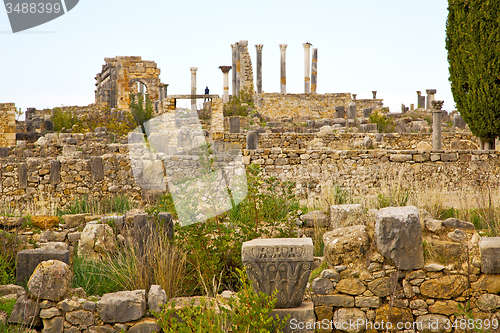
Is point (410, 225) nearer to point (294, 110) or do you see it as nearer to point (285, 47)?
point (294, 110)

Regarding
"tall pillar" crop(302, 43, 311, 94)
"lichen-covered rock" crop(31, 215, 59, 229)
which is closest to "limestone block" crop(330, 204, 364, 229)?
"lichen-covered rock" crop(31, 215, 59, 229)

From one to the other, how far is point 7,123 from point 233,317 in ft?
61.6

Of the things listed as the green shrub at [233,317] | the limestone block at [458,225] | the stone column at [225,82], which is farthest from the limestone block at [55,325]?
the stone column at [225,82]

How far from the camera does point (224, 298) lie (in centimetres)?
439

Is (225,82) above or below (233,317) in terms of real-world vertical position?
above

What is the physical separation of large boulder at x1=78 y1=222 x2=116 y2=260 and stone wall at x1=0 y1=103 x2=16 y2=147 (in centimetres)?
1506

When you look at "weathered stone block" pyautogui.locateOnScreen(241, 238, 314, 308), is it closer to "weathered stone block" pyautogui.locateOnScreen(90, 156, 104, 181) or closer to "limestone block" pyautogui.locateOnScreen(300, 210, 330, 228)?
"limestone block" pyautogui.locateOnScreen(300, 210, 330, 228)

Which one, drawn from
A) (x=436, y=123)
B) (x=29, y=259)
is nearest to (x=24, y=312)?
(x=29, y=259)

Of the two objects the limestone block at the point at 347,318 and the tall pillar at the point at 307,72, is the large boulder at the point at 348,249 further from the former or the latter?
the tall pillar at the point at 307,72

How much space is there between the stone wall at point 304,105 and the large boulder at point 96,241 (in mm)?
23965

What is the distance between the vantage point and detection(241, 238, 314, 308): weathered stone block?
162 inches

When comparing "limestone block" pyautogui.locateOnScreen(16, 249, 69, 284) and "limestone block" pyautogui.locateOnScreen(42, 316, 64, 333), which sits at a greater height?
"limestone block" pyautogui.locateOnScreen(16, 249, 69, 284)

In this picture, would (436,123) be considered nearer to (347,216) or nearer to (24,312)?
(347,216)

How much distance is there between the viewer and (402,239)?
4293 mm
